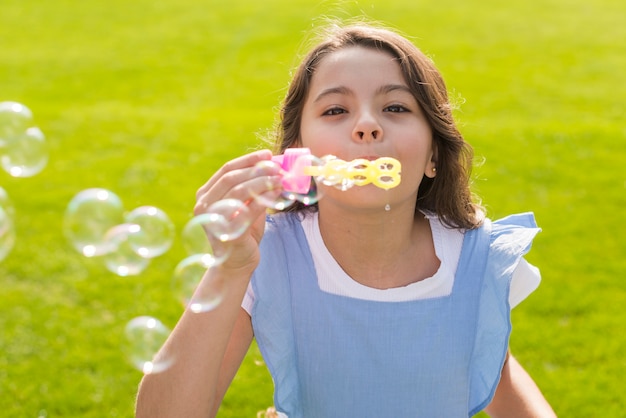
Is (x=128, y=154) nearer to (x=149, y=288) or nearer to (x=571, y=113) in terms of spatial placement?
(x=149, y=288)

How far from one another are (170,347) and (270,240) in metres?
0.47

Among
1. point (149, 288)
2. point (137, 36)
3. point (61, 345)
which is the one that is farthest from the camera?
point (137, 36)

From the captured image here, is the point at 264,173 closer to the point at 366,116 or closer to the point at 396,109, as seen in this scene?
the point at 366,116

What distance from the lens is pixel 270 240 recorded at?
209 cm

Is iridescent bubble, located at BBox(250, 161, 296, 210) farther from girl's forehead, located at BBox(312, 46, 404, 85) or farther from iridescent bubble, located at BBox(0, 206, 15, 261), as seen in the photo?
iridescent bubble, located at BBox(0, 206, 15, 261)

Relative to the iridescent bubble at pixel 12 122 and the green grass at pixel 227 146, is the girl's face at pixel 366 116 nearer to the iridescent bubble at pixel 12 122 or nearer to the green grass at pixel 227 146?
the green grass at pixel 227 146

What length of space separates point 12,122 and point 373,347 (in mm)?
1323

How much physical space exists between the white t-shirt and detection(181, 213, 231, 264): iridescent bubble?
0.23 m

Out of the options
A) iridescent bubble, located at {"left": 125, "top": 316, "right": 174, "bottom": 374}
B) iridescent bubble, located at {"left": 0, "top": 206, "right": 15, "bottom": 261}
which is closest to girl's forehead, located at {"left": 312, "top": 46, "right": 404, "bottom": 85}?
iridescent bubble, located at {"left": 125, "top": 316, "right": 174, "bottom": 374}

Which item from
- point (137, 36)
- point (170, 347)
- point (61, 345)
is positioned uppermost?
point (137, 36)

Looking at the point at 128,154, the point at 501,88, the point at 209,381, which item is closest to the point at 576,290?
the point at 209,381

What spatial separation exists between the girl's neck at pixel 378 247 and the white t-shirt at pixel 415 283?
0.03m

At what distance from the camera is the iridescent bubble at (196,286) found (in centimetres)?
173

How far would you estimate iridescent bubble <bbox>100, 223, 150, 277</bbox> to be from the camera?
2.05m
